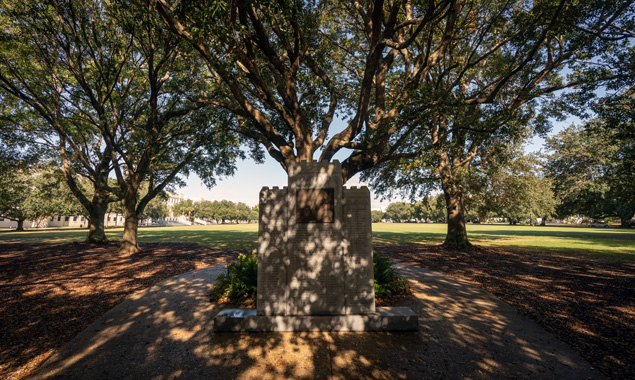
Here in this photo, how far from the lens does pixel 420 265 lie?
13.2 meters

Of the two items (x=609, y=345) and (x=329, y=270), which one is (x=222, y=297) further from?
(x=609, y=345)

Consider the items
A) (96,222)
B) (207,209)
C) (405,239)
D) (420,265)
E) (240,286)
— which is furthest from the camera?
(207,209)

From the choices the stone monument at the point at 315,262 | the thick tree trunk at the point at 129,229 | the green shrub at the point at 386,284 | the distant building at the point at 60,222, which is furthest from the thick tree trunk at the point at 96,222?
the distant building at the point at 60,222

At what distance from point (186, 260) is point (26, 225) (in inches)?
Result: 3399

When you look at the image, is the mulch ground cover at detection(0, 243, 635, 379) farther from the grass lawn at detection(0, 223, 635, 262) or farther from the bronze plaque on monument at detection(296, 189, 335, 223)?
the bronze plaque on monument at detection(296, 189, 335, 223)

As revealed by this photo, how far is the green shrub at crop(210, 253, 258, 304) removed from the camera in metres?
7.61

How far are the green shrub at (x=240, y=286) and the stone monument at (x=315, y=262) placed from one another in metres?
1.42

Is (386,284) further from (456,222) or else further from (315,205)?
(456,222)

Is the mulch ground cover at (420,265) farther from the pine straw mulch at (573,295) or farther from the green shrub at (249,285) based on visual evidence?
the green shrub at (249,285)

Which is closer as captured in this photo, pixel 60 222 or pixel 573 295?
pixel 573 295

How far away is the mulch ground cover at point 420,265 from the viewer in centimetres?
508

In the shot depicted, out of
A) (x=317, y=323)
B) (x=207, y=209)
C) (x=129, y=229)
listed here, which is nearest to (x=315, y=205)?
(x=317, y=323)

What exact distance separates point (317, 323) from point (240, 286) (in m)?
3.18

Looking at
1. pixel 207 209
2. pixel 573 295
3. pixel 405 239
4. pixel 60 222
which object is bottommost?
pixel 405 239
